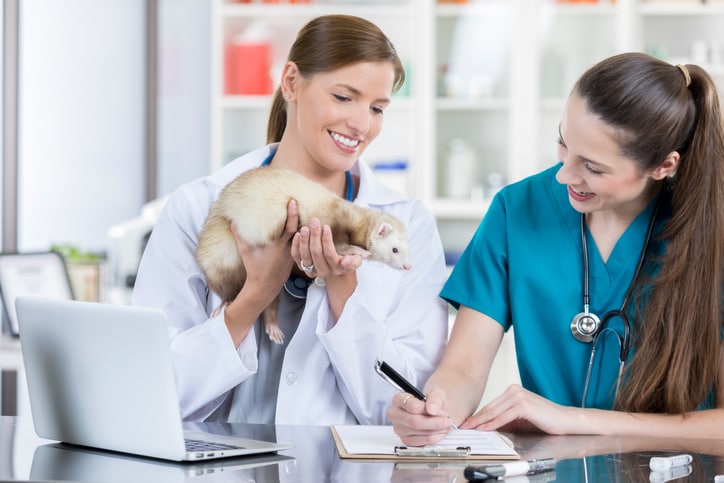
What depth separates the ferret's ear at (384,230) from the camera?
5.59 ft

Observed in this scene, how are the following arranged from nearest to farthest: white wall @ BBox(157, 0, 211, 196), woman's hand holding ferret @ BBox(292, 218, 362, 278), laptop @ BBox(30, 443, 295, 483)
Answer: laptop @ BBox(30, 443, 295, 483) < woman's hand holding ferret @ BBox(292, 218, 362, 278) < white wall @ BBox(157, 0, 211, 196)

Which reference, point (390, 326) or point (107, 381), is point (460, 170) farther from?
point (107, 381)

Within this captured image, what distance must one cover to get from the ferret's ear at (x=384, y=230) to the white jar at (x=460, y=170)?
2.97m

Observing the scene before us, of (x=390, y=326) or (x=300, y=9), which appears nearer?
(x=390, y=326)

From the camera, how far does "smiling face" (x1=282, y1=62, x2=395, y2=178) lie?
175 centimetres

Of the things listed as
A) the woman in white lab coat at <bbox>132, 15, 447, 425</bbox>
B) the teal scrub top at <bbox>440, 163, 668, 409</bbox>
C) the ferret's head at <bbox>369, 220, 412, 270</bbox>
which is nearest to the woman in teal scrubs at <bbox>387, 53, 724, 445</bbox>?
the teal scrub top at <bbox>440, 163, 668, 409</bbox>

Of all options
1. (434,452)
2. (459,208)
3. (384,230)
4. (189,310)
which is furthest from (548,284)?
(459,208)

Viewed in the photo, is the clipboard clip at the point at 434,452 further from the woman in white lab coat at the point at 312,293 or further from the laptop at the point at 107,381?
the woman in white lab coat at the point at 312,293

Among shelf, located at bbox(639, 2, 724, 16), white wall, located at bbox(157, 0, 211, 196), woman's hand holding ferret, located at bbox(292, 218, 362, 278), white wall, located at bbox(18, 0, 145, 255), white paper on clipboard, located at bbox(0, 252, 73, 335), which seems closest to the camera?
woman's hand holding ferret, located at bbox(292, 218, 362, 278)

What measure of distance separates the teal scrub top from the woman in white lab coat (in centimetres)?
11

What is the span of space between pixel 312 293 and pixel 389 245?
19cm

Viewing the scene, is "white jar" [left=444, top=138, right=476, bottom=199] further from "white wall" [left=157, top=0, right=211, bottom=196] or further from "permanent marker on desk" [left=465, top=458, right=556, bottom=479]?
"permanent marker on desk" [left=465, top=458, right=556, bottom=479]

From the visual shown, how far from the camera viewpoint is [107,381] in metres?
1.31

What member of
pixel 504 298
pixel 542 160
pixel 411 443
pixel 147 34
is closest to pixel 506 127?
pixel 542 160
